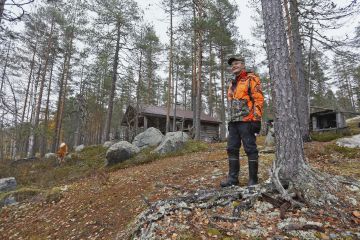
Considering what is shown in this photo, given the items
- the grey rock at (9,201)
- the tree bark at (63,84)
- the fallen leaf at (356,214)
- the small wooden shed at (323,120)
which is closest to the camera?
the fallen leaf at (356,214)

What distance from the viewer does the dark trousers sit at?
411cm

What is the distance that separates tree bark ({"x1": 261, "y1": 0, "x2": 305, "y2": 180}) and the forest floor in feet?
2.62

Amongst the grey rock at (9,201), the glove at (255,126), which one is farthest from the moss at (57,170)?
the glove at (255,126)

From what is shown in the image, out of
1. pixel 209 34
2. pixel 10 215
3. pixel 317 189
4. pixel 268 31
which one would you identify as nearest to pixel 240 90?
pixel 268 31

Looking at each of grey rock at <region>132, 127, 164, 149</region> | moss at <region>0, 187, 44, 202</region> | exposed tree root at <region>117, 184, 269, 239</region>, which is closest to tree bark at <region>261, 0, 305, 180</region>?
exposed tree root at <region>117, 184, 269, 239</region>

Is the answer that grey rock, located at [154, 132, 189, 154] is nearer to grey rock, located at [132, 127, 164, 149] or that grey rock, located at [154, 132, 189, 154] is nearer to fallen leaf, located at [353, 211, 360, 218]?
grey rock, located at [132, 127, 164, 149]

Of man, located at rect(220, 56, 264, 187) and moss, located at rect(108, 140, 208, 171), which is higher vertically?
man, located at rect(220, 56, 264, 187)

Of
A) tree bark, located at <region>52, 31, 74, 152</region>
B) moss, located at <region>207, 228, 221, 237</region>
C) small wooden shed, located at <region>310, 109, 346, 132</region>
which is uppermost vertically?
tree bark, located at <region>52, 31, 74, 152</region>

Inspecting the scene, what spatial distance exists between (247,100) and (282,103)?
2.00 ft

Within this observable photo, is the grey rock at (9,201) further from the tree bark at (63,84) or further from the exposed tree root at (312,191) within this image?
the tree bark at (63,84)

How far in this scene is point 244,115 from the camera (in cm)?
416

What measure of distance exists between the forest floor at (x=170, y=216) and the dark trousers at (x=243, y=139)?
0.81 m

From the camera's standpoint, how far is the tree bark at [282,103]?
3686mm

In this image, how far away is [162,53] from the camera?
2217 centimetres
